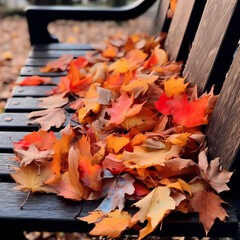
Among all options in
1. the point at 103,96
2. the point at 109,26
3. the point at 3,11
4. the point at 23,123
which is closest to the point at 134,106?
the point at 103,96

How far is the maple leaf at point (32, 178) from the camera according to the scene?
3.16ft

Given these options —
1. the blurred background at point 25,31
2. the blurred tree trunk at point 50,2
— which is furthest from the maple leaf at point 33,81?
the blurred tree trunk at point 50,2

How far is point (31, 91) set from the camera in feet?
5.16

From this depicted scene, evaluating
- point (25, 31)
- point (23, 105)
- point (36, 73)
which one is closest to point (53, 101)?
point (23, 105)

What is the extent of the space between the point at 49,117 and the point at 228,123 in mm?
729

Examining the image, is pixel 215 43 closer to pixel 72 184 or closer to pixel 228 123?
pixel 228 123

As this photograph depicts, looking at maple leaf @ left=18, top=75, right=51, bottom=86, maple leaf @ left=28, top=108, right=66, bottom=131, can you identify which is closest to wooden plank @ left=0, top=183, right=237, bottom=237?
maple leaf @ left=28, top=108, right=66, bottom=131

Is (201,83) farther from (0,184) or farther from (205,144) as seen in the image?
(0,184)

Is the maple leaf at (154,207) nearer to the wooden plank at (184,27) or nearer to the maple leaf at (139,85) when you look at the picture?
the maple leaf at (139,85)

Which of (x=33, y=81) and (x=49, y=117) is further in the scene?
(x=33, y=81)

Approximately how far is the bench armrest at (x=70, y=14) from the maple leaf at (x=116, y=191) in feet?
4.64

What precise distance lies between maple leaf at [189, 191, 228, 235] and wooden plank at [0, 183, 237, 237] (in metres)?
0.03

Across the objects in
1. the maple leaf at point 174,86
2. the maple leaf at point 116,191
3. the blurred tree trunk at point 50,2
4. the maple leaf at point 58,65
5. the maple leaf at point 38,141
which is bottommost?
the blurred tree trunk at point 50,2

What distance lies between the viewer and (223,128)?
3.11ft
